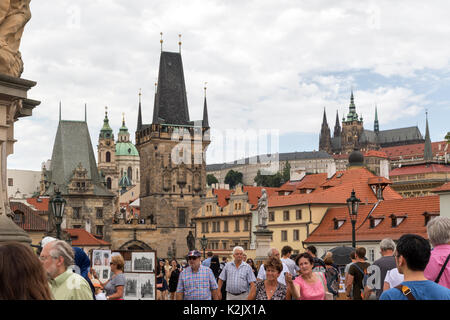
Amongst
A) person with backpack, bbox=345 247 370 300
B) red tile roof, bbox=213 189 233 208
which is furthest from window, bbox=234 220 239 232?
person with backpack, bbox=345 247 370 300

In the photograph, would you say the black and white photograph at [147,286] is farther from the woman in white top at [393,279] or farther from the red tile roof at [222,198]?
the red tile roof at [222,198]

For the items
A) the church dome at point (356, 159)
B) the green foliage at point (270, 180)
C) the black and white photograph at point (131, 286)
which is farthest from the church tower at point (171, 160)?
the black and white photograph at point (131, 286)

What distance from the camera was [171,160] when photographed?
3846 inches

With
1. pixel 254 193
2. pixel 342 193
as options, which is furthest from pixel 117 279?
pixel 254 193

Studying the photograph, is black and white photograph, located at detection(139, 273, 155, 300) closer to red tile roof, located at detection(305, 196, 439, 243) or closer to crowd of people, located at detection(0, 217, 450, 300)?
crowd of people, located at detection(0, 217, 450, 300)

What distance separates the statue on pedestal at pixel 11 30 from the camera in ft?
32.5

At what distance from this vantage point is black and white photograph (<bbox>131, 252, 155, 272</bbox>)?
10891mm

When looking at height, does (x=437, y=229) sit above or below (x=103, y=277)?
above

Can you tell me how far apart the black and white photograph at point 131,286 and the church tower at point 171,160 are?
8262cm

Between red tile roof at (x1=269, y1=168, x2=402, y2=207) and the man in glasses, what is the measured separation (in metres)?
49.0
